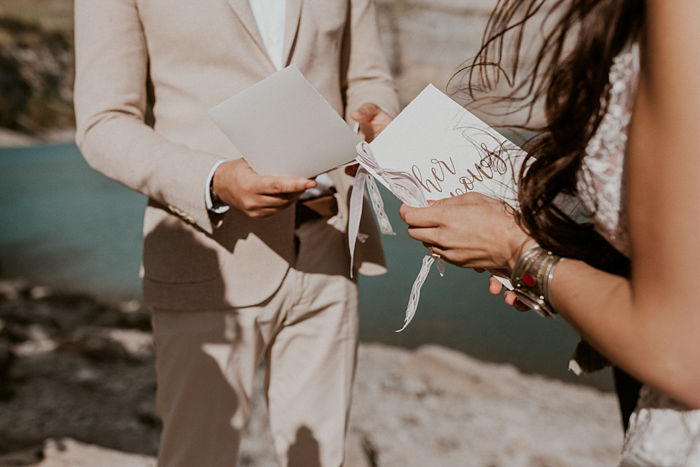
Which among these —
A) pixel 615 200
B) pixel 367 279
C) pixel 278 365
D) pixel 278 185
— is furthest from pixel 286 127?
pixel 367 279

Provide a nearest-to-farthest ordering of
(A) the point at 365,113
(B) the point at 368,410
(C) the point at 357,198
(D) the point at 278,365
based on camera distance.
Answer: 1. (C) the point at 357,198
2. (A) the point at 365,113
3. (D) the point at 278,365
4. (B) the point at 368,410

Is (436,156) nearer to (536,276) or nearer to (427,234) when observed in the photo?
(427,234)

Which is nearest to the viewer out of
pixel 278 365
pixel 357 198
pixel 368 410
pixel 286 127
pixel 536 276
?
pixel 536 276

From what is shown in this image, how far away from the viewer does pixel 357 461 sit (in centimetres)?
301

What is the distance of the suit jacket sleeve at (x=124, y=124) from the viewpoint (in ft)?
4.16

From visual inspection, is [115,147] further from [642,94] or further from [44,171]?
[44,171]

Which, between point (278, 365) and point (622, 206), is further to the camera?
point (278, 365)

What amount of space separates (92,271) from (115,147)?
8.78 metres

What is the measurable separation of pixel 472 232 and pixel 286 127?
0.45 metres

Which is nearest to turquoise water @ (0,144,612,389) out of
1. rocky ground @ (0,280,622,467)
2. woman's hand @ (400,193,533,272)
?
rocky ground @ (0,280,622,467)

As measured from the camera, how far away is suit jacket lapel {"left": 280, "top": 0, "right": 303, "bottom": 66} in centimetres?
141

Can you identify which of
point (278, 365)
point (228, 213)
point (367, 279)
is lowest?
point (367, 279)

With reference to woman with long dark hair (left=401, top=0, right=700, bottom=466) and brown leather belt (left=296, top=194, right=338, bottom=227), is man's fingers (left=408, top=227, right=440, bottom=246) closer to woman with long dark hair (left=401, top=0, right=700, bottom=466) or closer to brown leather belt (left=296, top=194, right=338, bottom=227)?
woman with long dark hair (left=401, top=0, right=700, bottom=466)

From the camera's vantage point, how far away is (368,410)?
4.00 metres
